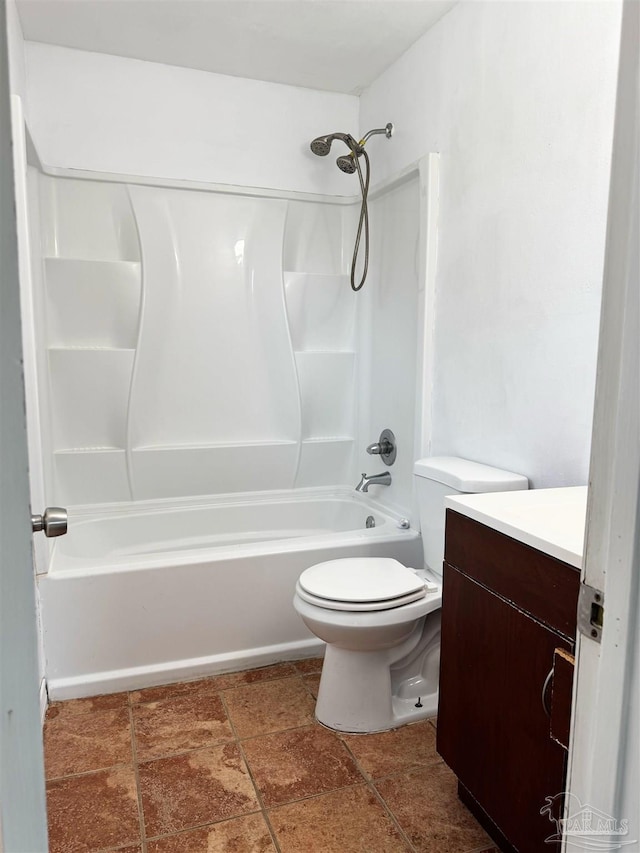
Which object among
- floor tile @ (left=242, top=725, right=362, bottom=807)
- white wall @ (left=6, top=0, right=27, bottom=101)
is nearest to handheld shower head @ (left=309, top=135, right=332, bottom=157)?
white wall @ (left=6, top=0, right=27, bottom=101)

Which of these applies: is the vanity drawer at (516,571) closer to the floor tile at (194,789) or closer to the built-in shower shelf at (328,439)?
the floor tile at (194,789)

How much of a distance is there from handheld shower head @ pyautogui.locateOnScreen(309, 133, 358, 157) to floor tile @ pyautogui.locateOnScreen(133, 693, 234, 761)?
2305 millimetres

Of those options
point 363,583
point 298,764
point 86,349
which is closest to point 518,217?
point 363,583

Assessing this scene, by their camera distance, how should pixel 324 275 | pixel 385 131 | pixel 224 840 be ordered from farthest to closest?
pixel 324 275
pixel 385 131
pixel 224 840

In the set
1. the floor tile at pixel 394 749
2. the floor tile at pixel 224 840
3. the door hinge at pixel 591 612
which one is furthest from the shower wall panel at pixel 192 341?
the door hinge at pixel 591 612

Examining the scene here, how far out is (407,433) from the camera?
263 centimetres

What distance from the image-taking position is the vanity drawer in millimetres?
1100

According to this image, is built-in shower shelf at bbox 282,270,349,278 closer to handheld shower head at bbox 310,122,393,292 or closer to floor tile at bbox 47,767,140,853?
handheld shower head at bbox 310,122,393,292

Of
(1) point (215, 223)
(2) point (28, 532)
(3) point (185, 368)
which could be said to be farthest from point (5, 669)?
(1) point (215, 223)

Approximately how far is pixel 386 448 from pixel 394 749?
1317mm

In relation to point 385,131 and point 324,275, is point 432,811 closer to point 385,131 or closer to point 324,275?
point 324,275

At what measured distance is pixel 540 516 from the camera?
1.31 metres

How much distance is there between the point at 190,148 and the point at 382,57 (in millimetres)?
914

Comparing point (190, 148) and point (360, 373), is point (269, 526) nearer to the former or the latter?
point (360, 373)
